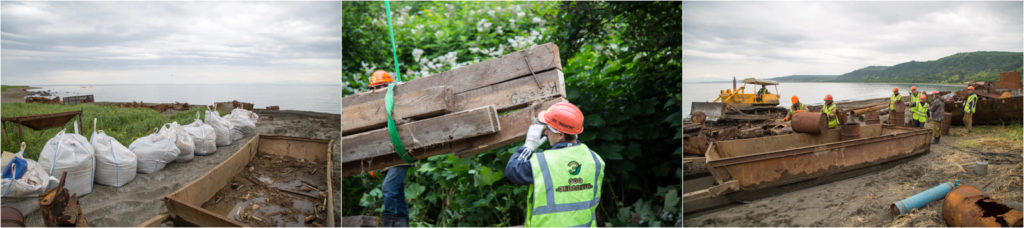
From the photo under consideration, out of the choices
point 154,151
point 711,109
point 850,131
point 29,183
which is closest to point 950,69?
point 850,131

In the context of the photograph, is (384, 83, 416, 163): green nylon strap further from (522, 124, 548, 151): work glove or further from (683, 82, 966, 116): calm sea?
(683, 82, 966, 116): calm sea

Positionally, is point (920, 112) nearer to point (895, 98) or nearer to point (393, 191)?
point (895, 98)

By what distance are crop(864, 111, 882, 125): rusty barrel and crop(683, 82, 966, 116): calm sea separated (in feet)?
0.47

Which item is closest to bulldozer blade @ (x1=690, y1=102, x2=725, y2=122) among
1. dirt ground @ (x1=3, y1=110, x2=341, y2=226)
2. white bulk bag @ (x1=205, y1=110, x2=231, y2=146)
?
dirt ground @ (x1=3, y1=110, x2=341, y2=226)

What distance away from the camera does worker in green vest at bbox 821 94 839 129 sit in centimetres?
295

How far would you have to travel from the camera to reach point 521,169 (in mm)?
2410

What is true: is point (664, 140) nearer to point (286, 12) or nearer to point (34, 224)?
point (286, 12)

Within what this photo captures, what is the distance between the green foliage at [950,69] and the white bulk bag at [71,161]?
3836 mm

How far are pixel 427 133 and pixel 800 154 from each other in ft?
7.33

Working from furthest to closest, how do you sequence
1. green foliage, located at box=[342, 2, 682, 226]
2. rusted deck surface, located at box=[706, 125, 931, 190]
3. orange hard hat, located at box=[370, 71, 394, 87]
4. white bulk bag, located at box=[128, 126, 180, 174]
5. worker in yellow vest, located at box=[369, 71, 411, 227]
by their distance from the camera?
1. green foliage, located at box=[342, 2, 682, 226]
2. worker in yellow vest, located at box=[369, 71, 411, 227]
3. orange hard hat, located at box=[370, 71, 394, 87]
4. rusted deck surface, located at box=[706, 125, 931, 190]
5. white bulk bag, located at box=[128, 126, 180, 174]

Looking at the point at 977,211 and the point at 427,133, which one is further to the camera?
the point at 427,133

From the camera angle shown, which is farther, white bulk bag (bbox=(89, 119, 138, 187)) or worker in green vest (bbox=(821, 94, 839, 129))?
worker in green vest (bbox=(821, 94, 839, 129))

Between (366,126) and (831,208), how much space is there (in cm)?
275

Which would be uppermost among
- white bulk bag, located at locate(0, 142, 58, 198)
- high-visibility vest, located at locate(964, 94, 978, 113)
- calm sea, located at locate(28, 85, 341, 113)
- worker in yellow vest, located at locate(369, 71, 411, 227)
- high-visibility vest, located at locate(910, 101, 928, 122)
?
calm sea, located at locate(28, 85, 341, 113)
